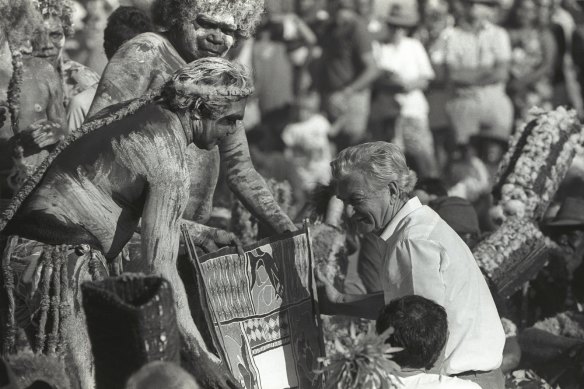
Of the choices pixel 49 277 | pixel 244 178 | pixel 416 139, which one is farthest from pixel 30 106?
A: pixel 416 139

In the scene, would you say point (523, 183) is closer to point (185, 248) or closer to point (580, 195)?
point (580, 195)

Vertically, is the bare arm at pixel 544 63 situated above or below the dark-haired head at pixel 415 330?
above

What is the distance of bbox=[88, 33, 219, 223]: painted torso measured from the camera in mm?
6824

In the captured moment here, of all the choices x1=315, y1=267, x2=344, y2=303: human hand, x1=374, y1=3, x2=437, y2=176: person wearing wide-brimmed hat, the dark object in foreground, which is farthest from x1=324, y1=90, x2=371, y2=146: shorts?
the dark object in foreground

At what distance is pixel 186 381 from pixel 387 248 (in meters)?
1.81

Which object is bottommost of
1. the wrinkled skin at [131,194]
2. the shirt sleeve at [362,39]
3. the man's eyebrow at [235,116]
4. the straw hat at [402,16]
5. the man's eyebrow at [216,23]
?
the wrinkled skin at [131,194]

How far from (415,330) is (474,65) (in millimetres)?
9245

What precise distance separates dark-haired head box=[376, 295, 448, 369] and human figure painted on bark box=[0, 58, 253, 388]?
781mm

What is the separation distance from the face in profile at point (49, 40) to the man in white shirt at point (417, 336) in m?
4.17

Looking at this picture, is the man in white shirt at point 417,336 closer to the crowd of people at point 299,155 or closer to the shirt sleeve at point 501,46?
the crowd of people at point 299,155

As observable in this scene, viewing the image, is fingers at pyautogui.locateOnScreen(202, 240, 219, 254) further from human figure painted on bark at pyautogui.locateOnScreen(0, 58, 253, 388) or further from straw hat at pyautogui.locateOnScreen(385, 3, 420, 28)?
straw hat at pyautogui.locateOnScreen(385, 3, 420, 28)

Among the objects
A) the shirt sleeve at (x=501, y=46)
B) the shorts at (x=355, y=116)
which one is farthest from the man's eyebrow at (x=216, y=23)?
the shirt sleeve at (x=501, y=46)

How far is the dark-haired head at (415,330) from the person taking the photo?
5227 mm

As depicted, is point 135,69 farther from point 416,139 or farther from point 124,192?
point 416,139
